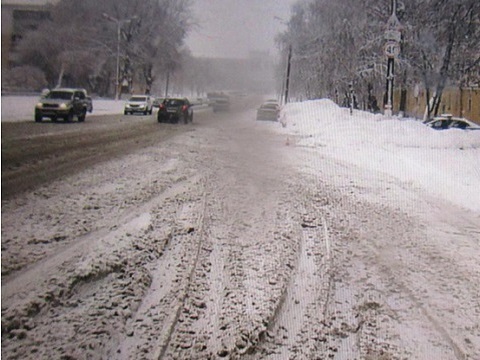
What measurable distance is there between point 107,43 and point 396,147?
796 cm

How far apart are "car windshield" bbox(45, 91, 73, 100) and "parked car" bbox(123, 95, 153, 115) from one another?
35cm

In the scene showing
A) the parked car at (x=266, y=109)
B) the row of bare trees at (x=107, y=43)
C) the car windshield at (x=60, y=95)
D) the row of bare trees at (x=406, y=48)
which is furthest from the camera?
the row of bare trees at (x=406, y=48)

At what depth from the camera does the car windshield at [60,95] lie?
1965 millimetres

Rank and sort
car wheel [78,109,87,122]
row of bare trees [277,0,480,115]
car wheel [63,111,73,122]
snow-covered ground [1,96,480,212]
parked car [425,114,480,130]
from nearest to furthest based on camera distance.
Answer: car wheel [78,109,87,122] < car wheel [63,111,73,122] < snow-covered ground [1,96,480,212] < row of bare trees [277,0,480,115] < parked car [425,114,480,130]

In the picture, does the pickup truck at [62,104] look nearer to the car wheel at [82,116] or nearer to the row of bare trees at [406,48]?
the car wheel at [82,116]

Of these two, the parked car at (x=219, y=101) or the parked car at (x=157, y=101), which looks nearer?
the parked car at (x=157, y=101)

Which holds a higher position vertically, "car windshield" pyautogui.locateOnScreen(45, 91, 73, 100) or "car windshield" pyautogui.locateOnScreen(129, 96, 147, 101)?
"car windshield" pyautogui.locateOnScreen(129, 96, 147, 101)

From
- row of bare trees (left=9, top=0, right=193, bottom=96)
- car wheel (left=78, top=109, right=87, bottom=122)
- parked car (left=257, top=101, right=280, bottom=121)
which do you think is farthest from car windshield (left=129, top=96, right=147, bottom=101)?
parked car (left=257, top=101, right=280, bottom=121)

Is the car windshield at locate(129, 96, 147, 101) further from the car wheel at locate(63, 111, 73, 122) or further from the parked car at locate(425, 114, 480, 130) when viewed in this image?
the parked car at locate(425, 114, 480, 130)

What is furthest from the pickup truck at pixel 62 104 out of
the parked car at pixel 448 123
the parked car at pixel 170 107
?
the parked car at pixel 448 123

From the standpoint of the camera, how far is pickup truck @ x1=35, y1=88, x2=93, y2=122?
79.0 inches

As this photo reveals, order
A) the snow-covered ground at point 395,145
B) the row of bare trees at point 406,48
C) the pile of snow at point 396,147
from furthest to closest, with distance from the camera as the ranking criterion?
the row of bare trees at point 406,48, the pile of snow at point 396,147, the snow-covered ground at point 395,145

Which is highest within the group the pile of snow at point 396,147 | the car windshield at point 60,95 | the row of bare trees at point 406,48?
the row of bare trees at point 406,48

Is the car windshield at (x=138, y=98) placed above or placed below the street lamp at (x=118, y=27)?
below
